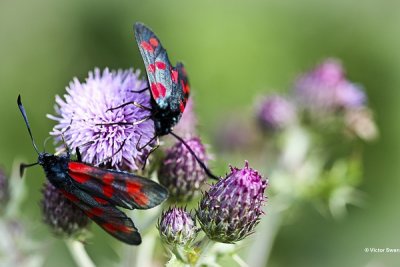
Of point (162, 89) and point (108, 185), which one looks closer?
point (108, 185)

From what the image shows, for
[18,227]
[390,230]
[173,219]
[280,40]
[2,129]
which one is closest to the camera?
[173,219]

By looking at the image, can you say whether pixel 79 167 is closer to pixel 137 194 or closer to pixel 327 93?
pixel 137 194

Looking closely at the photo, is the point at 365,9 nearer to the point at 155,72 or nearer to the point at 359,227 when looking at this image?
the point at 359,227

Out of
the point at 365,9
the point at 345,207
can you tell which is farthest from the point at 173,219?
the point at 365,9

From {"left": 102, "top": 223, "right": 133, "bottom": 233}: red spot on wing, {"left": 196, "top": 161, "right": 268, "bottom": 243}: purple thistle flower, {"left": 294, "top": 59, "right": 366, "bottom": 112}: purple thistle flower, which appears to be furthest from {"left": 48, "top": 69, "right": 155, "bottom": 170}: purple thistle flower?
{"left": 294, "top": 59, "right": 366, "bottom": 112}: purple thistle flower

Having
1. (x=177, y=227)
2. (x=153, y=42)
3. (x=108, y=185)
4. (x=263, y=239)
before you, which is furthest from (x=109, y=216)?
(x=263, y=239)

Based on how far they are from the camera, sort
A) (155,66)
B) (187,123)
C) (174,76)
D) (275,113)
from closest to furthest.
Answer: (155,66) → (174,76) → (187,123) → (275,113)
